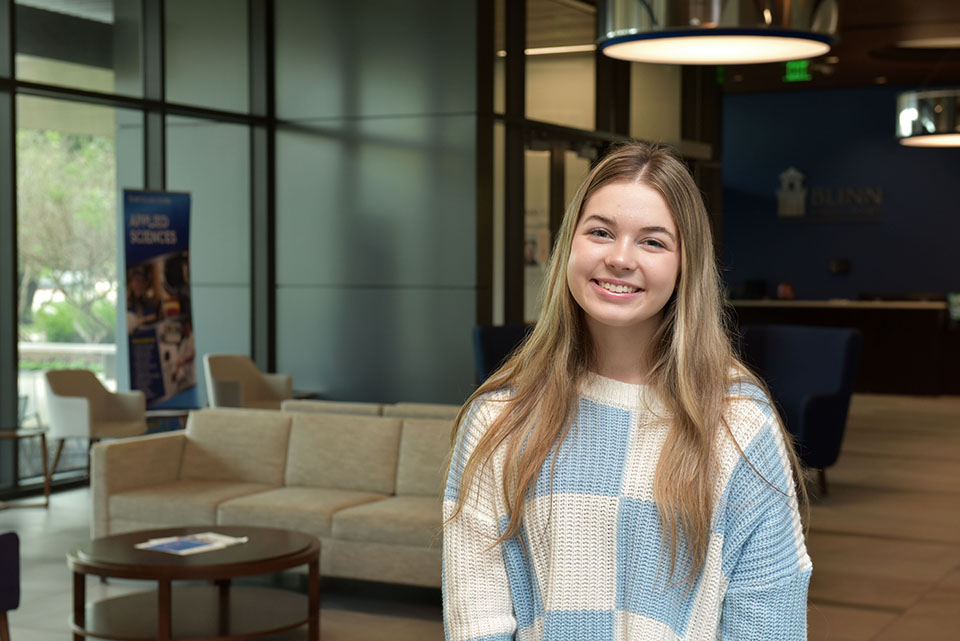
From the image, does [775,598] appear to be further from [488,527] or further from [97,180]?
[97,180]

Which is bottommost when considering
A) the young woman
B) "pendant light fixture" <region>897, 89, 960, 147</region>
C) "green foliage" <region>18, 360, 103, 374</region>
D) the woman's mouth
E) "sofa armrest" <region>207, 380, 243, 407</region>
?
"sofa armrest" <region>207, 380, 243, 407</region>

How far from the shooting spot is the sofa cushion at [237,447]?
6.40 meters

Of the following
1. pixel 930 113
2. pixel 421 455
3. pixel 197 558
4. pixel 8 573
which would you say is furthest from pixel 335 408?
pixel 930 113

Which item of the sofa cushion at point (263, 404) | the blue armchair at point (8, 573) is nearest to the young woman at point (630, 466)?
the blue armchair at point (8, 573)

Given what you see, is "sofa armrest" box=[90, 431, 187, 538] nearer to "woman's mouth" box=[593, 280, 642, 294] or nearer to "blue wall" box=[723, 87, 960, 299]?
"woman's mouth" box=[593, 280, 642, 294]

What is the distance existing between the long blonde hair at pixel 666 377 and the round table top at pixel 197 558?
123 inches

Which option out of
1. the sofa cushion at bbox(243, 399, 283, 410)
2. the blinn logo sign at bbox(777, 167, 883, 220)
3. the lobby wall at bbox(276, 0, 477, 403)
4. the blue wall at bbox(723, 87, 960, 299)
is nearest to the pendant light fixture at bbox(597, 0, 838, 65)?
the lobby wall at bbox(276, 0, 477, 403)

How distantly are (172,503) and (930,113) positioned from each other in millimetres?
9243

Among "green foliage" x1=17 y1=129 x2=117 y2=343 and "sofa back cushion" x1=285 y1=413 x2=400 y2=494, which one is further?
"green foliage" x1=17 y1=129 x2=117 y2=343

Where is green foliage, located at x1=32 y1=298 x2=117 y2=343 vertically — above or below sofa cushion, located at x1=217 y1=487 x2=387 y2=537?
above

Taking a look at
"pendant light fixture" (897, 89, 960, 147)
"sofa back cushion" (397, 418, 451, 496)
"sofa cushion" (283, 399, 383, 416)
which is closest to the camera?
"sofa back cushion" (397, 418, 451, 496)

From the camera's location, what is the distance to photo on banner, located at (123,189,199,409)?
918 centimetres

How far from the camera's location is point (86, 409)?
834 centimetres

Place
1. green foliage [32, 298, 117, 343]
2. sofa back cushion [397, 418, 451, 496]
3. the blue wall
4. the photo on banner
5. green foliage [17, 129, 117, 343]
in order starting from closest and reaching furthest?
sofa back cushion [397, 418, 451, 496]
green foliage [17, 129, 117, 343]
green foliage [32, 298, 117, 343]
the photo on banner
the blue wall
